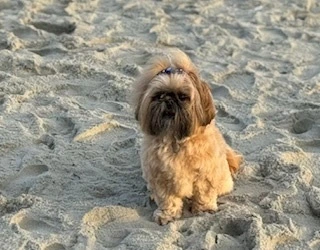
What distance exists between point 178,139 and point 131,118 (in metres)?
1.45

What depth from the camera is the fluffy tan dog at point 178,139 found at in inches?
141

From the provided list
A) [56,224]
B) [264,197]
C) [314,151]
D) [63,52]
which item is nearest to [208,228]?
[264,197]

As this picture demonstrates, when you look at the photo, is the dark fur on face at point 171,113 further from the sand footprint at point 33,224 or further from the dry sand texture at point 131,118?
the sand footprint at point 33,224

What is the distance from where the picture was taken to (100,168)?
4484mm

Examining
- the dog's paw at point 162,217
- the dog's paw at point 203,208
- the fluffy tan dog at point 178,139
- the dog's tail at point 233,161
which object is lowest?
the dog's paw at point 162,217

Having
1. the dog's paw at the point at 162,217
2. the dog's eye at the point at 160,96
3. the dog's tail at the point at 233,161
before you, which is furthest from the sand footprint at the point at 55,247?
the dog's tail at the point at 233,161

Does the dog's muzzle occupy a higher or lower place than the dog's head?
higher

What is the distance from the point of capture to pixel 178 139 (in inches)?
147

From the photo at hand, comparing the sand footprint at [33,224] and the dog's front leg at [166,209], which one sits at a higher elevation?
the dog's front leg at [166,209]

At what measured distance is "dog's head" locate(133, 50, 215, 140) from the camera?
3.56 m

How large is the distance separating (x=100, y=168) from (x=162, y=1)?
374cm

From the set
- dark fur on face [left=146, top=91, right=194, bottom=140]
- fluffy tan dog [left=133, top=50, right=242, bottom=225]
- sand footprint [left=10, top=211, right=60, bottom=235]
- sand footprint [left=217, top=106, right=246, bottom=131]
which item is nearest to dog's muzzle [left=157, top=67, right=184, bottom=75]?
fluffy tan dog [left=133, top=50, right=242, bottom=225]

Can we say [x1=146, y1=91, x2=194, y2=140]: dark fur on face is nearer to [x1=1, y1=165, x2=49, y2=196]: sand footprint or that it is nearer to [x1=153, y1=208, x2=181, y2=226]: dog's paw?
[x1=153, y1=208, x2=181, y2=226]: dog's paw

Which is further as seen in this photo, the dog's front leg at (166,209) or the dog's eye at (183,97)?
the dog's front leg at (166,209)
